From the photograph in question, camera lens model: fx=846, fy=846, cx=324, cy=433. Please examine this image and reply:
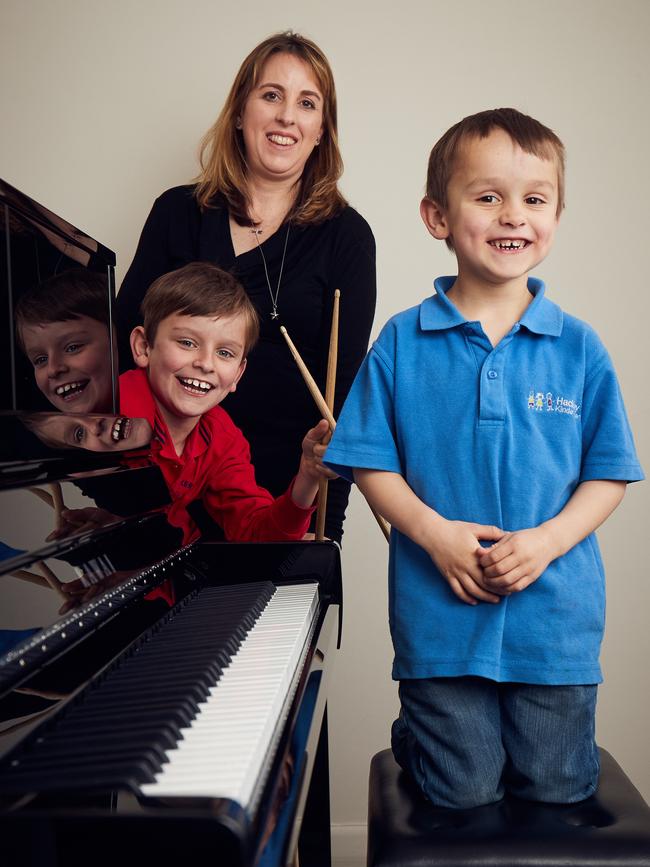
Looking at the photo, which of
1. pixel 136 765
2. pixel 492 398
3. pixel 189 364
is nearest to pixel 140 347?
pixel 189 364

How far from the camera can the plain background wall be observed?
2.13 m

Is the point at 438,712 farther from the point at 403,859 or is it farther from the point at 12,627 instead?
the point at 12,627

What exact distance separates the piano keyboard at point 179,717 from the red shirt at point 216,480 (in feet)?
1.88

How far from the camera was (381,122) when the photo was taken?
2.19m

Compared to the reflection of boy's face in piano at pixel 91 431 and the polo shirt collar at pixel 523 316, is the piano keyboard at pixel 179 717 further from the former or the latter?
the polo shirt collar at pixel 523 316

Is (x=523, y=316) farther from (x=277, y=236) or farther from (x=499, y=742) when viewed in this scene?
(x=277, y=236)

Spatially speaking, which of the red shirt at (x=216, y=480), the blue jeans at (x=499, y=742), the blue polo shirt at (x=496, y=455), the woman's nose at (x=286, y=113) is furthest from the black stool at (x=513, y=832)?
the woman's nose at (x=286, y=113)

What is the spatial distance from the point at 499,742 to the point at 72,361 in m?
0.80

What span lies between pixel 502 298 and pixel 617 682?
1.52m

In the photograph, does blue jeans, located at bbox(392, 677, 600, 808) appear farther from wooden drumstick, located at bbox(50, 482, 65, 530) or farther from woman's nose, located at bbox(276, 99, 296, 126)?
woman's nose, located at bbox(276, 99, 296, 126)

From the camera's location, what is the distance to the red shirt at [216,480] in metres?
1.60

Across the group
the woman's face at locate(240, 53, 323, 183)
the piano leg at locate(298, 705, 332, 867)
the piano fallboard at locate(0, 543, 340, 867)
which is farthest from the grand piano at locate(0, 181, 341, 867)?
the woman's face at locate(240, 53, 323, 183)

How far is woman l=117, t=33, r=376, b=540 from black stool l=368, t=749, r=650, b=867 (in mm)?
852

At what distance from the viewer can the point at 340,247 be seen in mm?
1999
